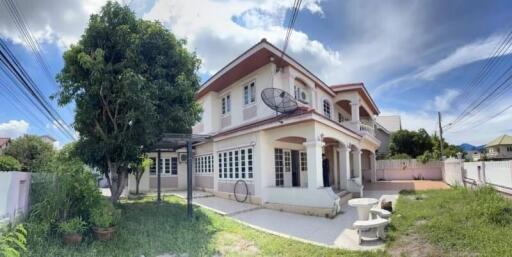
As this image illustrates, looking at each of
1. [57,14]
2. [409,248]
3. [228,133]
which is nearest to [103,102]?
[57,14]

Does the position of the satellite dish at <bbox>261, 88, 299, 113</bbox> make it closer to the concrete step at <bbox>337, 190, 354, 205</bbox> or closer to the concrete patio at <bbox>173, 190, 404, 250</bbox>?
the concrete patio at <bbox>173, 190, 404, 250</bbox>

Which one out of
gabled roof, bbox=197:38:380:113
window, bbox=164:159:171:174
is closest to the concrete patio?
gabled roof, bbox=197:38:380:113

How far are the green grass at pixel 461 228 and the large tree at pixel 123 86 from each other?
25.5ft

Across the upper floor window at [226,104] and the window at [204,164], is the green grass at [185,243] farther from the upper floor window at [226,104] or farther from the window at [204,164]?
the upper floor window at [226,104]

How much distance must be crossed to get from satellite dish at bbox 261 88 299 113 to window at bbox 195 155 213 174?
262 inches

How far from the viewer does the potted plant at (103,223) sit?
22.1 ft

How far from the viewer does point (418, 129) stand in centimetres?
3225

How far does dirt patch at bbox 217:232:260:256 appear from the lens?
6332mm

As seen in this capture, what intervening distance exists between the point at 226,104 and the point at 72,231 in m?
12.0

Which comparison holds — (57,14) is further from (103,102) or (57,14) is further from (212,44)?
(212,44)

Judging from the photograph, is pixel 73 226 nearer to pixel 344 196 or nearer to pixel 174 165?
pixel 344 196

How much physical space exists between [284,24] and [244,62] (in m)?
6.10

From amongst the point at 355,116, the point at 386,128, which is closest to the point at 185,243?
the point at 355,116

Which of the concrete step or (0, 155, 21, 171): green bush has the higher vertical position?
(0, 155, 21, 171): green bush
